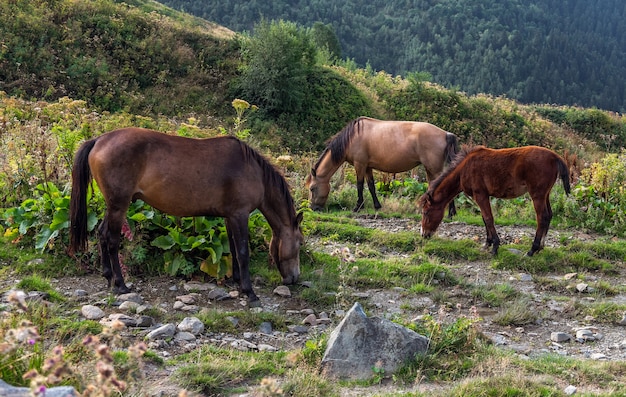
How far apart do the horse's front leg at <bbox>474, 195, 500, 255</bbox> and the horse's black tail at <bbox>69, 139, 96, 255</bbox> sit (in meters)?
6.15

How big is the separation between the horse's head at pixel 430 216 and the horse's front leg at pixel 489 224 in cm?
66

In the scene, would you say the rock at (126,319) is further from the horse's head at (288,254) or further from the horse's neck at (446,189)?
the horse's neck at (446,189)

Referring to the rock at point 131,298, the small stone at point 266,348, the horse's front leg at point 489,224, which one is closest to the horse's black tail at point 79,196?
the rock at point 131,298

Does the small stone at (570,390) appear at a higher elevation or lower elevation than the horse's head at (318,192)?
higher

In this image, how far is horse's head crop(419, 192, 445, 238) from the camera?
31.2ft

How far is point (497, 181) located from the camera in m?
9.10

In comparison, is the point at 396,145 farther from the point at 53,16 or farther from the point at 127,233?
the point at 53,16

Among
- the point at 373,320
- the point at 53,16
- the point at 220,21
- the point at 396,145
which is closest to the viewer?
the point at 373,320

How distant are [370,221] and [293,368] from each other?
6516 millimetres

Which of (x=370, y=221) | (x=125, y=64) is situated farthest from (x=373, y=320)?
(x=125, y=64)

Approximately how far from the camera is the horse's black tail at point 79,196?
6219 mm

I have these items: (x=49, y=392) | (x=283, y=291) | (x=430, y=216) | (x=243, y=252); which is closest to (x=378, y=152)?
(x=430, y=216)

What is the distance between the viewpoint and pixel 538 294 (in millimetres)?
7539

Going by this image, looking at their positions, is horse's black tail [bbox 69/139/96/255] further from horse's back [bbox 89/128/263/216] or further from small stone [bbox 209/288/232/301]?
small stone [bbox 209/288/232/301]
